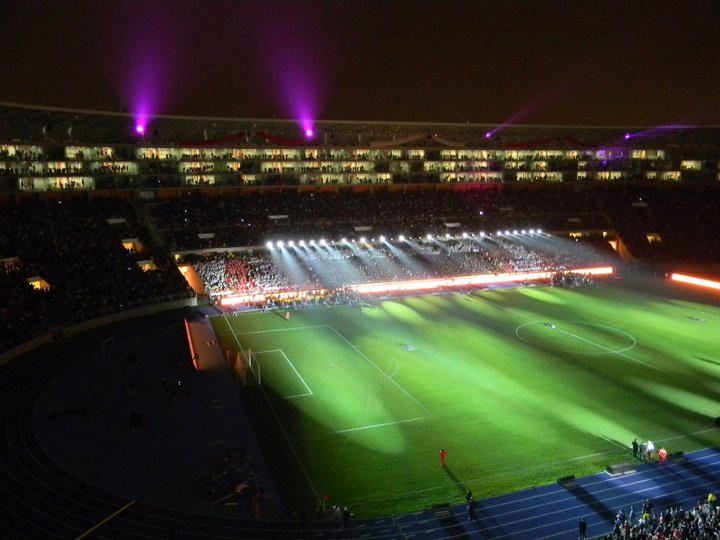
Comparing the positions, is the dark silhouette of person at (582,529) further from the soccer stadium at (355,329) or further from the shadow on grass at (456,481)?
the shadow on grass at (456,481)

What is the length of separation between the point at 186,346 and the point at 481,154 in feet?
149

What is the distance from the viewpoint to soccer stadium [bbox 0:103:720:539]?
1664cm

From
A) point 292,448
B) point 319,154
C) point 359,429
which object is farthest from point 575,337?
point 319,154

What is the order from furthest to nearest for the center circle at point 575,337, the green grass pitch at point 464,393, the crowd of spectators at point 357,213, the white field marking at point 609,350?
1. the crowd of spectators at point 357,213
2. the center circle at point 575,337
3. the white field marking at point 609,350
4. the green grass pitch at point 464,393

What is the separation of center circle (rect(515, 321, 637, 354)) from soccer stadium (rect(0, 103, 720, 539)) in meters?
0.22

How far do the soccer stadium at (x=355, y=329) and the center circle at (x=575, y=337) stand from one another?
8.8 inches

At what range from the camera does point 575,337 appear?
107 ft

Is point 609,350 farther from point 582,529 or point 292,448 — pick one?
point 292,448

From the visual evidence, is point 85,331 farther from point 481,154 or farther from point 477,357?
point 481,154

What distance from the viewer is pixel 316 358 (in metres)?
29.0

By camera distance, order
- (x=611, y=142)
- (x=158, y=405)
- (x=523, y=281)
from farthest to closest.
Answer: (x=611, y=142)
(x=523, y=281)
(x=158, y=405)

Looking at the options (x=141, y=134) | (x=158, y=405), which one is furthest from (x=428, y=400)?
(x=141, y=134)

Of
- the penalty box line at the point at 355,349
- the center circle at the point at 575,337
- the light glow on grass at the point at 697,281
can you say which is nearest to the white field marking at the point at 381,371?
the penalty box line at the point at 355,349

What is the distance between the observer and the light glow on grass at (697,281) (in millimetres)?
46844
